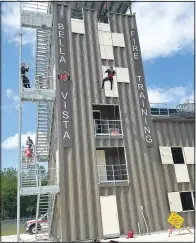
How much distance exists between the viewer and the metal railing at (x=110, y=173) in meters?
20.0

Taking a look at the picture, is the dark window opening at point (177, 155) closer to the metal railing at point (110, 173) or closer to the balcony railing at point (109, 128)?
the metal railing at point (110, 173)

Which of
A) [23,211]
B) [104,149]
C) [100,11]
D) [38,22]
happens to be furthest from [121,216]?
[23,211]

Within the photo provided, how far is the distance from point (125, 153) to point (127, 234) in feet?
19.0

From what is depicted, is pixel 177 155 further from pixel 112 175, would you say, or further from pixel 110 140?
pixel 110 140

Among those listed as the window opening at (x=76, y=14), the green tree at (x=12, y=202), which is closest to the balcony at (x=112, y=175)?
the window opening at (x=76, y=14)

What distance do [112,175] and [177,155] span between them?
18.9 feet

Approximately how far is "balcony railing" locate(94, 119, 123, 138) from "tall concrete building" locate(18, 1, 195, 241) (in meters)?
0.09

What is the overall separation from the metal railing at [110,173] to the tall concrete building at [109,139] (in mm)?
83

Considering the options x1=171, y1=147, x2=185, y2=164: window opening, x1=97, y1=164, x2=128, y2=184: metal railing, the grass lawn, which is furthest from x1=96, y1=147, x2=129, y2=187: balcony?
the grass lawn

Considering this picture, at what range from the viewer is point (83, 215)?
1739 centimetres

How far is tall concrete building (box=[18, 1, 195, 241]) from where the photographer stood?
18031 mm

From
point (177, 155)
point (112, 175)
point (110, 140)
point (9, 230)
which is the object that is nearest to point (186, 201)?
point (177, 155)

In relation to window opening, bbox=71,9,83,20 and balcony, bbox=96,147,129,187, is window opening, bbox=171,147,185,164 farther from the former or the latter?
window opening, bbox=71,9,83,20

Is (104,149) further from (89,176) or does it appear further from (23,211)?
(23,211)
